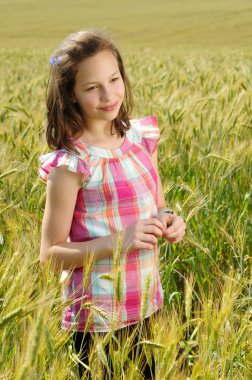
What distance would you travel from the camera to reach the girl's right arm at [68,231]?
5.34 ft

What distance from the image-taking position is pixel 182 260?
229 cm

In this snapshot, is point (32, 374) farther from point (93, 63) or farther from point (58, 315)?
point (93, 63)

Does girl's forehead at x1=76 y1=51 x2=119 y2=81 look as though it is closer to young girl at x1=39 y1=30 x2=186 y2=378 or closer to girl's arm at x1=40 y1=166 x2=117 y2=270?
young girl at x1=39 y1=30 x2=186 y2=378

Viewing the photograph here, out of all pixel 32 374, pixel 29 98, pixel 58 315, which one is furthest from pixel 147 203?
pixel 29 98

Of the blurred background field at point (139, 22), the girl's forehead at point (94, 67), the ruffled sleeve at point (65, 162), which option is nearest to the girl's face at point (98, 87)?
the girl's forehead at point (94, 67)

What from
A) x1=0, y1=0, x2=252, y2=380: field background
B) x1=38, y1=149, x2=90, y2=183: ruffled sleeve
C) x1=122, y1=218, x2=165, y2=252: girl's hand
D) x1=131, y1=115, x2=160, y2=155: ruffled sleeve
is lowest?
x1=0, y1=0, x2=252, y2=380: field background

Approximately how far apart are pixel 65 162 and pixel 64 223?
15 cm

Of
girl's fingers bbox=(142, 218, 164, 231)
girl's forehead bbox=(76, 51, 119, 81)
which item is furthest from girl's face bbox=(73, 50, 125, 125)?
girl's fingers bbox=(142, 218, 164, 231)

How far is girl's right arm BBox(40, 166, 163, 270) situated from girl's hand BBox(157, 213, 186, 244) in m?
0.05

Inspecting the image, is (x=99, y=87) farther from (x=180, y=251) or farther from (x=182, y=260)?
(x=180, y=251)

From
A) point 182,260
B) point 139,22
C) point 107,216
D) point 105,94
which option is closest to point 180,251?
point 182,260

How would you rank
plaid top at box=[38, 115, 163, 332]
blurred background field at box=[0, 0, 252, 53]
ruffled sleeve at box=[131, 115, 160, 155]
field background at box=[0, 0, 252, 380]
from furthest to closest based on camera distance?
blurred background field at box=[0, 0, 252, 53]
ruffled sleeve at box=[131, 115, 160, 155]
plaid top at box=[38, 115, 163, 332]
field background at box=[0, 0, 252, 380]

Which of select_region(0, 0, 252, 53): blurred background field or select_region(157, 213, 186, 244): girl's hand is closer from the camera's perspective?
select_region(157, 213, 186, 244): girl's hand

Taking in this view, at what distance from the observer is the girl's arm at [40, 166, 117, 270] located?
5.43ft
